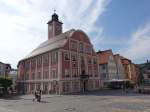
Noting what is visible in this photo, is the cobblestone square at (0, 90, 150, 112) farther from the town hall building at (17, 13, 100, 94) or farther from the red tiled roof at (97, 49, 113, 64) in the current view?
the red tiled roof at (97, 49, 113, 64)

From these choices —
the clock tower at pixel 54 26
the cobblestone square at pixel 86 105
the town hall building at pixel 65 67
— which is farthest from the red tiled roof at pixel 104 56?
→ the cobblestone square at pixel 86 105

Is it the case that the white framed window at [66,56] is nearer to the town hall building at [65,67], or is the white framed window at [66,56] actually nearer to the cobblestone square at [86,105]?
the town hall building at [65,67]

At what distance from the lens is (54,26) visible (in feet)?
201

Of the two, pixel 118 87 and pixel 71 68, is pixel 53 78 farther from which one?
pixel 118 87

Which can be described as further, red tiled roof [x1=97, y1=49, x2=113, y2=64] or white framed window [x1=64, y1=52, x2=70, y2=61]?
red tiled roof [x1=97, y1=49, x2=113, y2=64]

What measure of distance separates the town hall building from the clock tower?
1014 cm

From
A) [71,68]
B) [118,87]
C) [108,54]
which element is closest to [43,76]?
[71,68]

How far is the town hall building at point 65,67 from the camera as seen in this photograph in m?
44.6

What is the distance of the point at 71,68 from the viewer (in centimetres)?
4656

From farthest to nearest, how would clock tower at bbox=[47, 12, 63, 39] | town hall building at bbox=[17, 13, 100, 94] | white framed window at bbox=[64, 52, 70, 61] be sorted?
clock tower at bbox=[47, 12, 63, 39] < white framed window at bbox=[64, 52, 70, 61] < town hall building at bbox=[17, 13, 100, 94]

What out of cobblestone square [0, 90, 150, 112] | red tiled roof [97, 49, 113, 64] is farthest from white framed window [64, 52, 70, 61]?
red tiled roof [97, 49, 113, 64]

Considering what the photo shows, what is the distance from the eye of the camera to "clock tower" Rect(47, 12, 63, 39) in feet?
201

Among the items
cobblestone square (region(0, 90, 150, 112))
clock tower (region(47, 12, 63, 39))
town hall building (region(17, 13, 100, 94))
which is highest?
clock tower (region(47, 12, 63, 39))

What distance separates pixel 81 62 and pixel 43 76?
10127 mm
